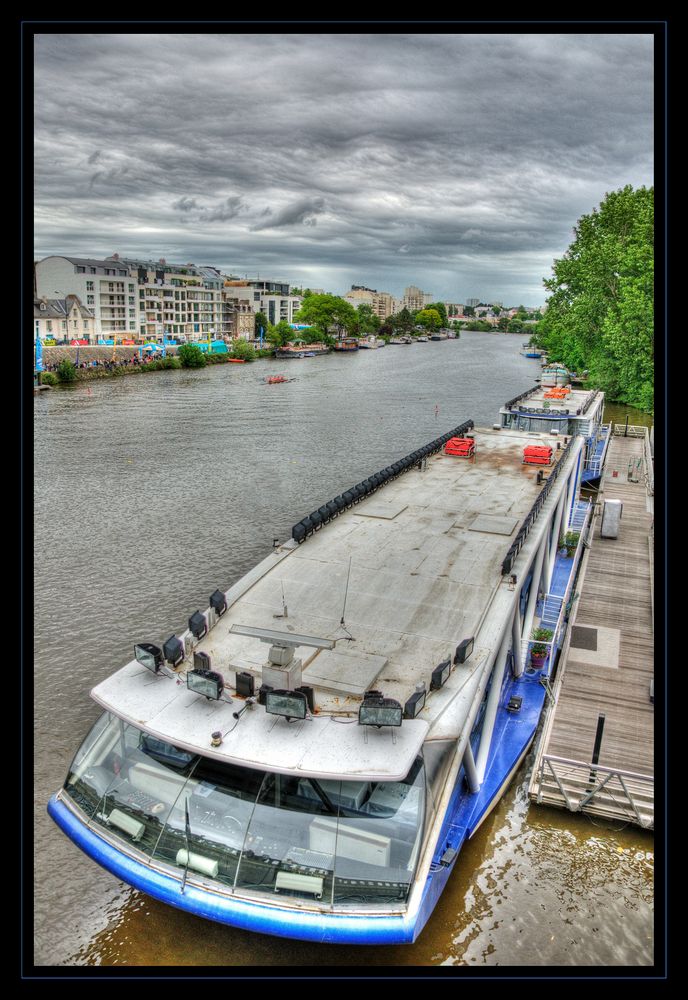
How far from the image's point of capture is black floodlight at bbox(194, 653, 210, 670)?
41.0 feet

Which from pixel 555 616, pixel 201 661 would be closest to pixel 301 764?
pixel 201 661

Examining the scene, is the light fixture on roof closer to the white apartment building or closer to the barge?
the barge

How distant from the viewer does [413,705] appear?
38.4 feet

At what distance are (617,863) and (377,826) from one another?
737cm

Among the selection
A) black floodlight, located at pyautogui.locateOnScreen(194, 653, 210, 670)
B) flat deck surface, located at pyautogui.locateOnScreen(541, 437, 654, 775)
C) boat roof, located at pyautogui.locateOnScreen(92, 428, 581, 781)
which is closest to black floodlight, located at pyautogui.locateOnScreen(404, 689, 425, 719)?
boat roof, located at pyautogui.locateOnScreen(92, 428, 581, 781)

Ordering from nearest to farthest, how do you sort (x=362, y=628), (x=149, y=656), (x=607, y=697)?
1. (x=149, y=656)
2. (x=362, y=628)
3. (x=607, y=697)

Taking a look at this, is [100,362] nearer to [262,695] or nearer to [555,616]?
[555,616]

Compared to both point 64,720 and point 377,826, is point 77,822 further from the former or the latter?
point 64,720

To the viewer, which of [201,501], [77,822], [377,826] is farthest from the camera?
[201,501]

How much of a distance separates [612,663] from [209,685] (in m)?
15.1
